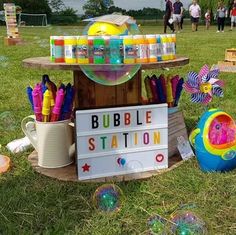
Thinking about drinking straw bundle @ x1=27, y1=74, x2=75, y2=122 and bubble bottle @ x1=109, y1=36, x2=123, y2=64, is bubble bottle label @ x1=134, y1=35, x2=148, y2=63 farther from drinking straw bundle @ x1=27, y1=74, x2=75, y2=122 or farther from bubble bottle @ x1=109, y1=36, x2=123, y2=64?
drinking straw bundle @ x1=27, y1=74, x2=75, y2=122

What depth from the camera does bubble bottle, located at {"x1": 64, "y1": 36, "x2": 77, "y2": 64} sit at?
2678 mm

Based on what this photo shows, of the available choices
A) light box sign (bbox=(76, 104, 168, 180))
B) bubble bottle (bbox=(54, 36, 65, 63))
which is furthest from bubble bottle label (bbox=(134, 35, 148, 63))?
bubble bottle (bbox=(54, 36, 65, 63))

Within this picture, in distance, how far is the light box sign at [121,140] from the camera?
9.16 ft

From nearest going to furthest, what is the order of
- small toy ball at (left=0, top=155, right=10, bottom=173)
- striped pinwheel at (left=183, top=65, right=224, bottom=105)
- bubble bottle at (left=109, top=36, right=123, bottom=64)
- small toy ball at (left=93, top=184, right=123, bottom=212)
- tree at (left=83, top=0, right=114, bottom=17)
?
1. small toy ball at (left=93, top=184, right=123, bottom=212)
2. bubble bottle at (left=109, top=36, right=123, bottom=64)
3. small toy ball at (left=0, top=155, right=10, bottom=173)
4. striped pinwheel at (left=183, top=65, right=224, bottom=105)
5. tree at (left=83, top=0, right=114, bottom=17)

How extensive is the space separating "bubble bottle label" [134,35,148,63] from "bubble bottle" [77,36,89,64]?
12.0 inches

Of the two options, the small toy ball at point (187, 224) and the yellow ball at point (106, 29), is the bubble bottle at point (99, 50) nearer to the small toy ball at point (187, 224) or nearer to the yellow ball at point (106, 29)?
the yellow ball at point (106, 29)

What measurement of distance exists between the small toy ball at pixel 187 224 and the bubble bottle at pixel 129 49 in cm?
98

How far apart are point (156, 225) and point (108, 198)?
1.21 ft

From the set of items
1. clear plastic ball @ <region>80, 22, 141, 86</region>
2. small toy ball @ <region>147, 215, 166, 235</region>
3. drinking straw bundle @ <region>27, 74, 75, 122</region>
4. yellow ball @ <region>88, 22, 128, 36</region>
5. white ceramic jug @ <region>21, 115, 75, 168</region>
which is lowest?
small toy ball @ <region>147, 215, 166, 235</region>

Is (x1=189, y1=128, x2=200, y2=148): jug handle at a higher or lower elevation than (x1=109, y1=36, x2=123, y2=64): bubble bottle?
lower

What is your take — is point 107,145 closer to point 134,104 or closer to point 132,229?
point 134,104

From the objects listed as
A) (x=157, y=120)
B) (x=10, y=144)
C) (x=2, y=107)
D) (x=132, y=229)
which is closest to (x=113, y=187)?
(x=132, y=229)

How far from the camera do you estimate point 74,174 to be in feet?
9.55

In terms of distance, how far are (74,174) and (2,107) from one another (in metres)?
2.21
